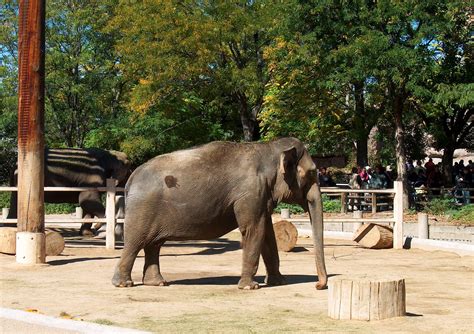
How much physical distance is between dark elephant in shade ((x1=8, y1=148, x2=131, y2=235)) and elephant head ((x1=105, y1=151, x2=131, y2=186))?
0.02m

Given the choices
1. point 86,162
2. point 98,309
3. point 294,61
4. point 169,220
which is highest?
point 294,61

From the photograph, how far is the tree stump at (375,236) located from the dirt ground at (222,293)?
719 millimetres

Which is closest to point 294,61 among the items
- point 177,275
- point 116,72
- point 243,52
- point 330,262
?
point 243,52

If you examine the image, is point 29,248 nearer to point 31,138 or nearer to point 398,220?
point 31,138

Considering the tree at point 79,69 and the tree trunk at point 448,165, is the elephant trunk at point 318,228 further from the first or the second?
the tree trunk at point 448,165

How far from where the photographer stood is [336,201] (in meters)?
32.0

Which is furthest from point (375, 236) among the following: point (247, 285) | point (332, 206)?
point (332, 206)

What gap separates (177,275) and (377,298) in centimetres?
484

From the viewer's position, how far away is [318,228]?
1143 centimetres

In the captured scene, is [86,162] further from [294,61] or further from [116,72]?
[116,72]

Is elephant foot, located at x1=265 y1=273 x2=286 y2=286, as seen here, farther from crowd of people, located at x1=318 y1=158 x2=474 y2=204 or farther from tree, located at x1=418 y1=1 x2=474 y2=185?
crowd of people, located at x1=318 y1=158 x2=474 y2=204

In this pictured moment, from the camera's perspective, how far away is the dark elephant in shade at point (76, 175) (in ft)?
64.1

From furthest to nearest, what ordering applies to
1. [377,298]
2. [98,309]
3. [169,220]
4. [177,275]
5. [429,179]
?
1. [429,179]
2. [177,275]
3. [169,220]
4. [98,309]
5. [377,298]

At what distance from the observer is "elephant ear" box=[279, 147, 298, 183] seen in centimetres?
1158
